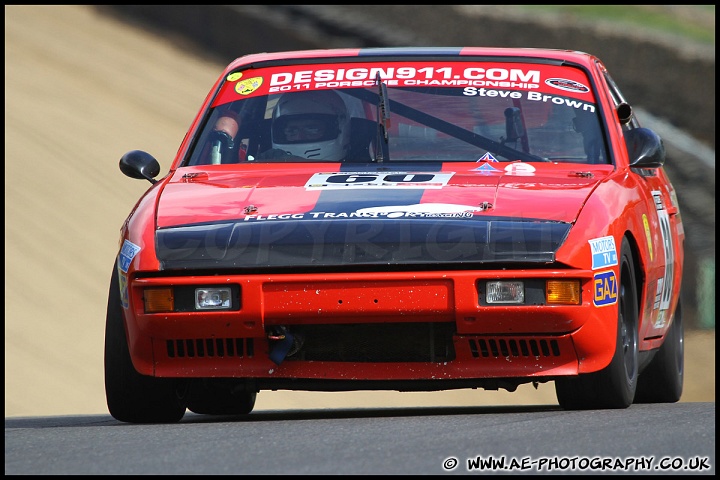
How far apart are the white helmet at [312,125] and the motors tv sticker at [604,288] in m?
1.55

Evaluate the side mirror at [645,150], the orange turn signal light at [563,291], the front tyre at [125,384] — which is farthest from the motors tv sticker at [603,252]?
the front tyre at [125,384]

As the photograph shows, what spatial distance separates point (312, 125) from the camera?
24.1 ft

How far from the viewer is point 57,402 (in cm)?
1227

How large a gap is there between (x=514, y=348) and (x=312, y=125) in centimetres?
175

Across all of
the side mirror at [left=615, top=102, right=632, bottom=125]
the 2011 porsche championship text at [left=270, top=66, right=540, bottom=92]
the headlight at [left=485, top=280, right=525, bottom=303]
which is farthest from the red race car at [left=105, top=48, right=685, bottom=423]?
the side mirror at [left=615, top=102, right=632, bottom=125]

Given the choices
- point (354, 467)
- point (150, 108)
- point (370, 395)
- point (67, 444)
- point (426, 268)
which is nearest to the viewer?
point (354, 467)

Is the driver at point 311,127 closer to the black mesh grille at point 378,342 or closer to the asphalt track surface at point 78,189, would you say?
the black mesh grille at point 378,342

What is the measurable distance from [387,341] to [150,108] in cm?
1934

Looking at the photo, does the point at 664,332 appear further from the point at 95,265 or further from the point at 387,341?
the point at 95,265

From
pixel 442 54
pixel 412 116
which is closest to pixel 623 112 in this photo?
pixel 442 54

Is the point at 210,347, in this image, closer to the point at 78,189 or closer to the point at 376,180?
the point at 376,180

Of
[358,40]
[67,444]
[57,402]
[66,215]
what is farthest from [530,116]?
[358,40]

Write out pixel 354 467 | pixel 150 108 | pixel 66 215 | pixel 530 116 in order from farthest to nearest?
pixel 150 108
pixel 66 215
pixel 530 116
pixel 354 467

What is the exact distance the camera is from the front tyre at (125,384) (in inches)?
253
